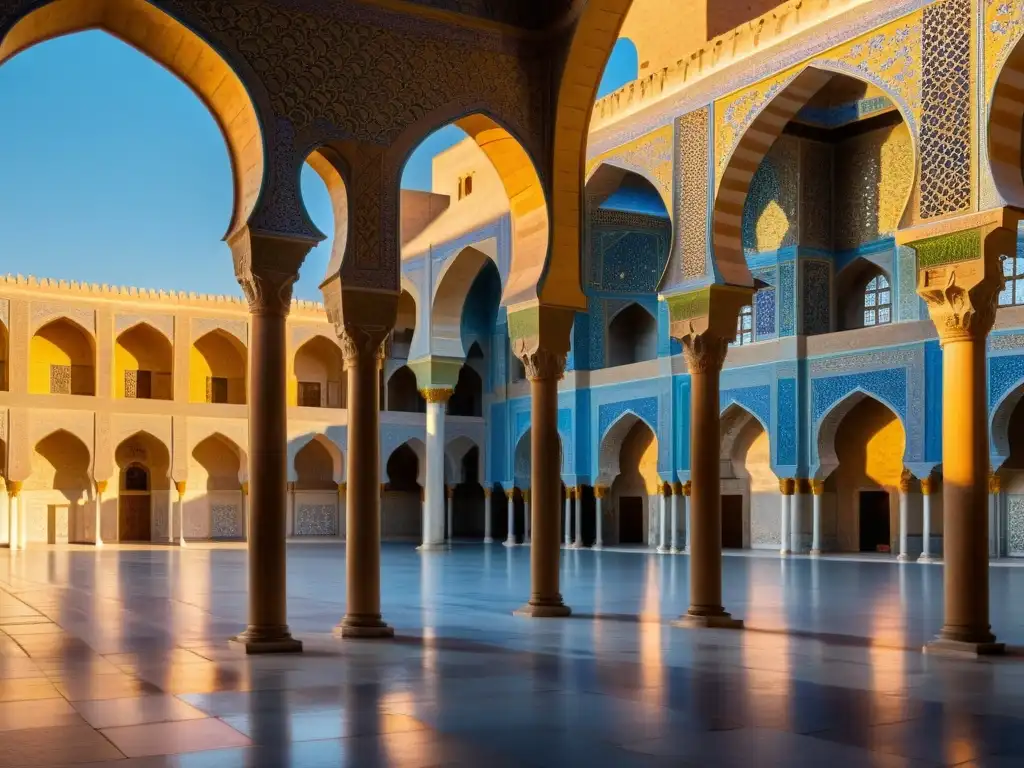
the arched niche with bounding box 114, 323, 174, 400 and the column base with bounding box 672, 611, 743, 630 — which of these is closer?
Result: the column base with bounding box 672, 611, 743, 630

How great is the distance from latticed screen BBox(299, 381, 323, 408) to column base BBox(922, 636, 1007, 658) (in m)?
23.5

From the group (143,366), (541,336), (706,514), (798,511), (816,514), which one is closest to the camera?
(706,514)

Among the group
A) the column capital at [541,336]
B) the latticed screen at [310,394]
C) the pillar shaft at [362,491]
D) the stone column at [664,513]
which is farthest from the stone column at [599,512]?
the pillar shaft at [362,491]

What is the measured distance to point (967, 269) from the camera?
22.2ft

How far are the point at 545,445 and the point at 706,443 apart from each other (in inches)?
49.0

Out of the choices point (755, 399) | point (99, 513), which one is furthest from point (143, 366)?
point (755, 399)

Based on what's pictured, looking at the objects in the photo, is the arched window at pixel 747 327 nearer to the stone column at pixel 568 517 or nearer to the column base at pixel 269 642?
the stone column at pixel 568 517

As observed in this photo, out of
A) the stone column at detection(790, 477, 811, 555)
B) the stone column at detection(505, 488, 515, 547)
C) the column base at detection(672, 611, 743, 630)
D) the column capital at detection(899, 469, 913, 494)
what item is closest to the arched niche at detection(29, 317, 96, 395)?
the stone column at detection(505, 488, 515, 547)

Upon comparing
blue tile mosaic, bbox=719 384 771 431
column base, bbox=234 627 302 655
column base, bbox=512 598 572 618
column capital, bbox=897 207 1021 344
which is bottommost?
column base, bbox=512 598 572 618

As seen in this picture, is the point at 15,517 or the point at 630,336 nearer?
the point at 15,517

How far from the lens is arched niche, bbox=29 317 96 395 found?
2600cm

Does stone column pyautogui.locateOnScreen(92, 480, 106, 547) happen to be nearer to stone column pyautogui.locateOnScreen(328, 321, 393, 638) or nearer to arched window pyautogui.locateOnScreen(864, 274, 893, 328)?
arched window pyautogui.locateOnScreen(864, 274, 893, 328)

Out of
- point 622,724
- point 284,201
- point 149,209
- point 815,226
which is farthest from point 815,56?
point 149,209

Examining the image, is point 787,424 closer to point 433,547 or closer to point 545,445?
point 433,547
